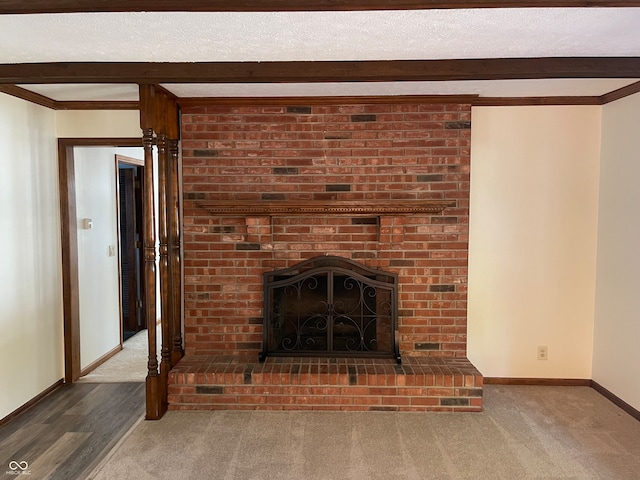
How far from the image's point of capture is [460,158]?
3084 mm

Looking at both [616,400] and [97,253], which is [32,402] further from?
[616,400]

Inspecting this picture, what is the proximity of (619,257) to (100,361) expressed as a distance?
4331mm

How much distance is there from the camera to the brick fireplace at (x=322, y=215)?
3.08 m

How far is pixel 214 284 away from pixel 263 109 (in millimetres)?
1354

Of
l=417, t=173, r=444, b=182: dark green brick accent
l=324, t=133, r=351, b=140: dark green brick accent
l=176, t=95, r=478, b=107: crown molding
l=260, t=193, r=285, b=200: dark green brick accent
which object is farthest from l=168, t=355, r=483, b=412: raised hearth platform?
l=176, t=95, r=478, b=107: crown molding

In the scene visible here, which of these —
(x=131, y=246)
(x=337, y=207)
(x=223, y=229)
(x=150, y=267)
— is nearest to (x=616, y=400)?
(x=337, y=207)

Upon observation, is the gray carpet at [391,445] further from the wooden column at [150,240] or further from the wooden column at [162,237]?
the wooden column at [162,237]

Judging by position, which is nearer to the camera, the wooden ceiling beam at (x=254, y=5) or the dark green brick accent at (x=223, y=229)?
the wooden ceiling beam at (x=254, y=5)

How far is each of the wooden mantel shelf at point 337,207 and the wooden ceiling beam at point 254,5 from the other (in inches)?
54.6

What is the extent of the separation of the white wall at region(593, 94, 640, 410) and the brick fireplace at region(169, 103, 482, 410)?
3.32 ft

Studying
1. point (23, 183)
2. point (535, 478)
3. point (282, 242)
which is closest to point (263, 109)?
point (282, 242)

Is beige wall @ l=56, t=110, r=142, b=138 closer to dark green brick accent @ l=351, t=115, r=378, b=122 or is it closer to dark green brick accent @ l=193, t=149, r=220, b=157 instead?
dark green brick accent @ l=193, t=149, r=220, b=157

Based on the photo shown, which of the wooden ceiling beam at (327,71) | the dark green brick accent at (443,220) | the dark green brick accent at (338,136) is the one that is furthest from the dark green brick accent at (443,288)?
the wooden ceiling beam at (327,71)

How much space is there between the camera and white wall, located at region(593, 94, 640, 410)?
2795 mm
